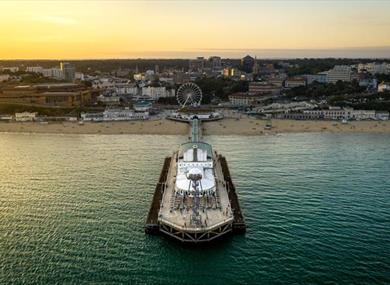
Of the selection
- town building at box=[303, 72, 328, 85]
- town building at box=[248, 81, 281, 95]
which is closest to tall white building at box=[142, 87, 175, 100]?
town building at box=[248, 81, 281, 95]

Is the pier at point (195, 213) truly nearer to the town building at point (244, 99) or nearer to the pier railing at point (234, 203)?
the pier railing at point (234, 203)

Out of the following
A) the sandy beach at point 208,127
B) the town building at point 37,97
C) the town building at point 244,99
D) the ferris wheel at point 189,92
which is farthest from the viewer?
the town building at point 244,99

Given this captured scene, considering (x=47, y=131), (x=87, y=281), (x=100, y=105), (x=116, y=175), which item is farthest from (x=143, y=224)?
(x=100, y=105)

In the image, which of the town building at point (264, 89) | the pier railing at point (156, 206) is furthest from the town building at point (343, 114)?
the pier railing at point (156, 206)

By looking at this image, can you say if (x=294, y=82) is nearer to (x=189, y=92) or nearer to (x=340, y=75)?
(x=340, y=75)

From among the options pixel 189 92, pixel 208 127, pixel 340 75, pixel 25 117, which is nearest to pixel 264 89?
pixel 340 75

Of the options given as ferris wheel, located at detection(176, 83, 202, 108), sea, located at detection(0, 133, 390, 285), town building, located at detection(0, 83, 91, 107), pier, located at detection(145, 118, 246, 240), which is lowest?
sea, located at detection(0, 133, 390, 285)

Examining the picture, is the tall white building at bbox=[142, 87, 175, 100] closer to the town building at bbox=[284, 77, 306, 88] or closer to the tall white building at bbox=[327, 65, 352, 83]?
the town building at bbox=[284, 77, 306, 88]
